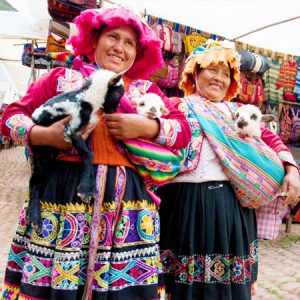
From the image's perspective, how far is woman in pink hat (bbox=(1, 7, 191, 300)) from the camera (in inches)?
62.1

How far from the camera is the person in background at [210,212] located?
2078mm

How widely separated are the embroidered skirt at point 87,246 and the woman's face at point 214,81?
2.70ft


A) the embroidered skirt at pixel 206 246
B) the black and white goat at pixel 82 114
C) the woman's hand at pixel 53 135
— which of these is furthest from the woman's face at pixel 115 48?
the embroidered skirt at pixel 206 246

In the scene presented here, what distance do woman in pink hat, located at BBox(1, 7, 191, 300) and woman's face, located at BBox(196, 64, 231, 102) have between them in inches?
19.9

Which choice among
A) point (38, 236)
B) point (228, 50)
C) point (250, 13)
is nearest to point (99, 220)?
point (38, 236)

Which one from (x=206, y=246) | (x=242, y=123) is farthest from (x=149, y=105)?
(x=206, y=246)

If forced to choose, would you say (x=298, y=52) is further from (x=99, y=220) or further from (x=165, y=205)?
(x=99, y=220)

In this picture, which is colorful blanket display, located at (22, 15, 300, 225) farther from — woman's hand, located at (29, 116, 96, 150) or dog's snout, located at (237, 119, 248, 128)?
woman's hand, located at (29, 116, 96, 150)

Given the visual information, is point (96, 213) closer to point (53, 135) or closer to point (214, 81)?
point (53, 135)

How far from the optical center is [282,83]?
5.29 metres

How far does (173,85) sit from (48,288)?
316 cm

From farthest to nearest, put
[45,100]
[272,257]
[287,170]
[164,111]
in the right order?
1. [272,257]
2. [287,170]
3. [164,111]
4. [45,100]

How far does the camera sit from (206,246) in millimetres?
2082

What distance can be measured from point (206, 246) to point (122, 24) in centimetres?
126
